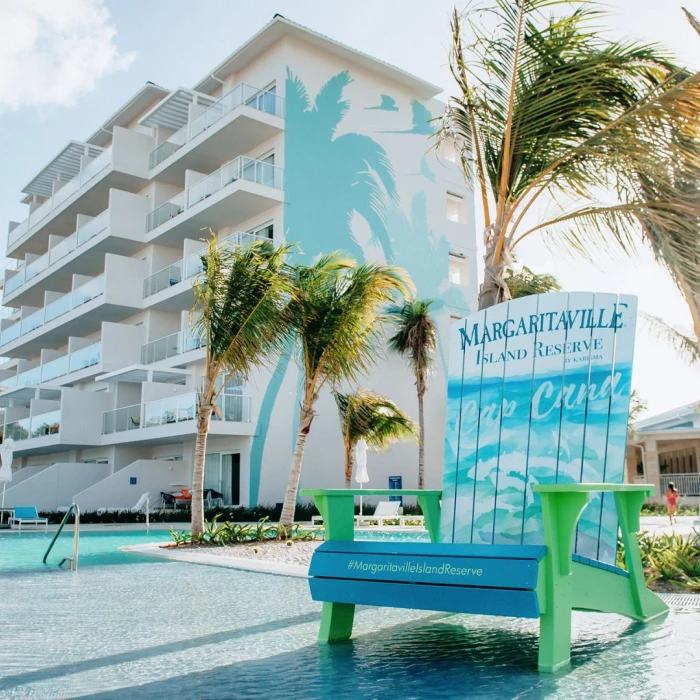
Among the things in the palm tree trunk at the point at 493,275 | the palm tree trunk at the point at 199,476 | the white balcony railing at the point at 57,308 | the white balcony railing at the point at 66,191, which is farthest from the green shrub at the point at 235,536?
the white balcony railing at the point at 66,191

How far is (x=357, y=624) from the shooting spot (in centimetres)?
520

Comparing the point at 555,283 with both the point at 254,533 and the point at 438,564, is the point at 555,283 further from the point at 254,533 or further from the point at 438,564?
the point at 438,564

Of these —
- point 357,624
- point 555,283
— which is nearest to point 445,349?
point 555,283

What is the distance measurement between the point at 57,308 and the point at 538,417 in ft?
107

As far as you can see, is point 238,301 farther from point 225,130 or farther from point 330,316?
point 225,130

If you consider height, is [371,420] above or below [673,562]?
above

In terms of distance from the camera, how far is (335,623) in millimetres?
4473

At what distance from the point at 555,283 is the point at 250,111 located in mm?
13075

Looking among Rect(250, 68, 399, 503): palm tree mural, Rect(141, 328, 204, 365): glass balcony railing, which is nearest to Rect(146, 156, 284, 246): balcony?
Rect(250, 68, 399, 503): palm tree mural

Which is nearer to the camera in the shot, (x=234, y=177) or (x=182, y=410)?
(x=182, y=410)

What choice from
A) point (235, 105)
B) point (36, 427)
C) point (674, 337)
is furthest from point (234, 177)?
point (674, 337)

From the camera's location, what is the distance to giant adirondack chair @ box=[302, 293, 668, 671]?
4.00 metres

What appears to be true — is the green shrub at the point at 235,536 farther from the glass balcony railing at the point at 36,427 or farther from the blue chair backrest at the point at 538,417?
the glass balcony railing at the point at 36,427

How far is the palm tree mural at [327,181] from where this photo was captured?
26.2 meters
